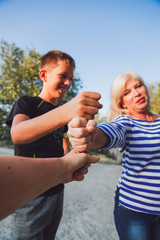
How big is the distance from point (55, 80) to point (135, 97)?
0.85 meters

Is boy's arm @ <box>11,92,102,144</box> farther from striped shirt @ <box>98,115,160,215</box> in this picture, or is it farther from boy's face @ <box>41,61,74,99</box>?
boy's face @ <box>41,61,74,99</box>

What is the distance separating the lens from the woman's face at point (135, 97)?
5.32 feet

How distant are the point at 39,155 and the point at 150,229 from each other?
3.65 ft

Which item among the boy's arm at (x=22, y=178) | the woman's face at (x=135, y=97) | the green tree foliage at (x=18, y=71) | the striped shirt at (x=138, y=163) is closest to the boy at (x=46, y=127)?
the boy's arm at (x=22, y=178)

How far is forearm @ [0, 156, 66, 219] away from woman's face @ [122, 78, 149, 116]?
129cm

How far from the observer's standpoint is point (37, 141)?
1.38m

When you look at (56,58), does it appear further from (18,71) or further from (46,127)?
(18,71)

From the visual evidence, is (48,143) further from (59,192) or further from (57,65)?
(57,65)

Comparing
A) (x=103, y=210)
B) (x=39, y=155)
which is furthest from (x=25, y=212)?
(x=103, y=210)

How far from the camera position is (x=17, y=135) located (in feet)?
3.08

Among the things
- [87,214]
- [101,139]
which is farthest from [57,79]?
[87,214]

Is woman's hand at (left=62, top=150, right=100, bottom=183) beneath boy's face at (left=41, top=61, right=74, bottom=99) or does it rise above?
beneath

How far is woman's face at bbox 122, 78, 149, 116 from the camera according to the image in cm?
162

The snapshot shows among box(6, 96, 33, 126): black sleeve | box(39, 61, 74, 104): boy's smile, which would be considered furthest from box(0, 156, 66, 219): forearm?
box(39, 61, 74, 104): boy's smile
